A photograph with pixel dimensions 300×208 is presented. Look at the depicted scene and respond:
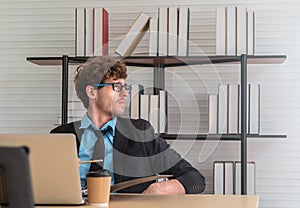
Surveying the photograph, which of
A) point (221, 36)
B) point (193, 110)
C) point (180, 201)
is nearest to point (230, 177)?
point (193, 110)

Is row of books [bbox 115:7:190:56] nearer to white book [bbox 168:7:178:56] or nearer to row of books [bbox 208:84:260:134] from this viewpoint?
white book [bbox 168:7:178:56]

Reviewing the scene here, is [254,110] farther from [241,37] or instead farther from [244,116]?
[241,37]

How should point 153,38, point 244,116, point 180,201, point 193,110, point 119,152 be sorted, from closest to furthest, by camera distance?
point 180,201 < point 119,152 < point 244,116 < point 153,38 < point 193,110

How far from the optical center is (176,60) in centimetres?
323

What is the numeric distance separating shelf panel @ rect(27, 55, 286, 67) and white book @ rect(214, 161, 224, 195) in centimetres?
56

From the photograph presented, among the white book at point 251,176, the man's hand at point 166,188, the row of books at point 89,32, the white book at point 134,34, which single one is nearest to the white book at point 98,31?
the row of books at point 89,32

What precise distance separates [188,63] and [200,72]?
0.14 m

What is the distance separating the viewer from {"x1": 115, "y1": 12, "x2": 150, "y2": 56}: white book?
3.24 meters

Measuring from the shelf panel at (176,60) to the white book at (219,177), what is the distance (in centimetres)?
56

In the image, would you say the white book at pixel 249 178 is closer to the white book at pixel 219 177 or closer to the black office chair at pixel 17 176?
the white book at pixel 219 177

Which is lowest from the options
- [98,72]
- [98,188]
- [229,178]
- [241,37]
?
[229,178]

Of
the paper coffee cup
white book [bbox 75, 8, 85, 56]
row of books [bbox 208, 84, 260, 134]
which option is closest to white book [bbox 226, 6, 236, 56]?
row of books [bbox 208, 84, 260, 134]

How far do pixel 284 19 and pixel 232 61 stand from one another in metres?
0.49

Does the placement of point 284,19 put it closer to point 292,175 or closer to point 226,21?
point 226,21
